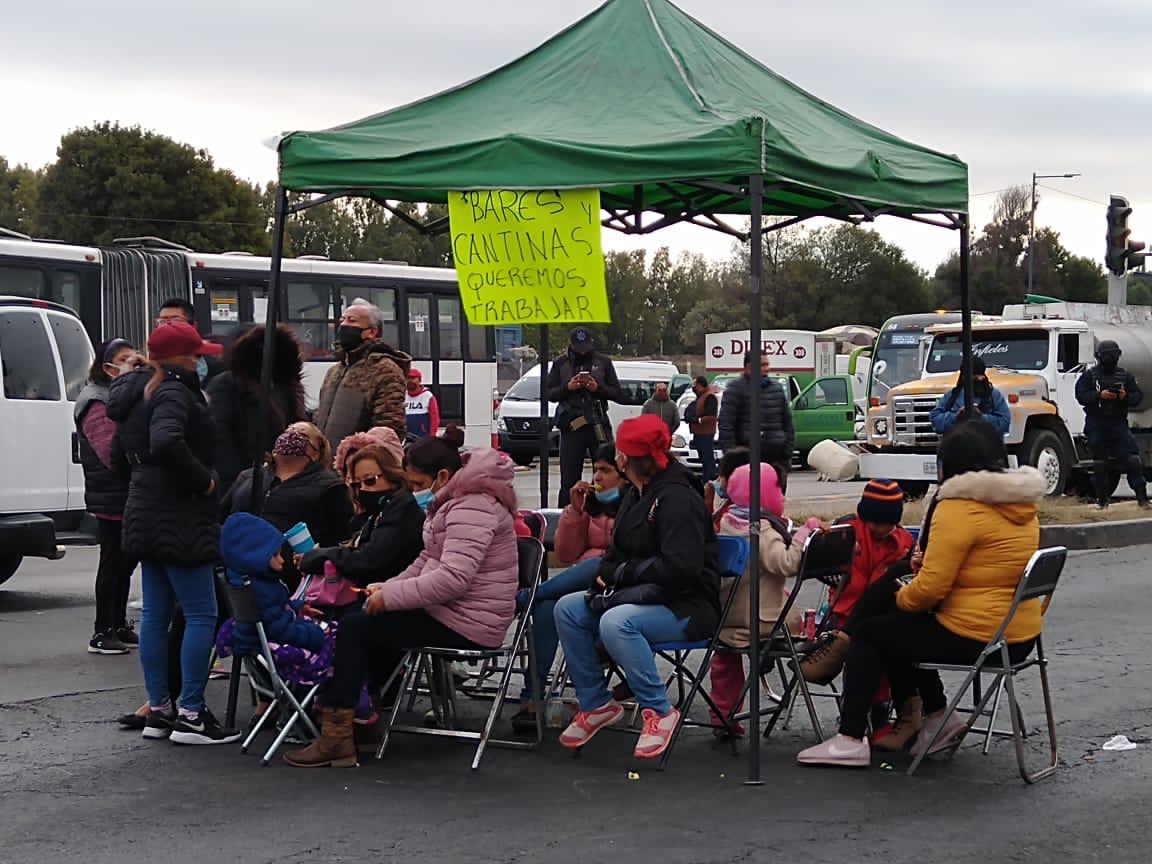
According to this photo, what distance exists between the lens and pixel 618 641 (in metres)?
6.73

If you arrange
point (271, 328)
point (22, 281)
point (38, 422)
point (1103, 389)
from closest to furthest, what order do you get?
point (271, 328), point (38, 422), point (1103, 389), point (22, 281)

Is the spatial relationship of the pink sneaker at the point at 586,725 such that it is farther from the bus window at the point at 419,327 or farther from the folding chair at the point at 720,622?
the bus window at the point at 419,327

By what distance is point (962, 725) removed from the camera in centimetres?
693

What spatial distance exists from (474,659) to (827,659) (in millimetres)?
1524

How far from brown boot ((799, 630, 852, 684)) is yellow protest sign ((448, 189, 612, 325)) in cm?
170

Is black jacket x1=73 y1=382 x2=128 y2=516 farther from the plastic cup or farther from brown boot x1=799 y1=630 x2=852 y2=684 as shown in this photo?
brown boot x1=799 y1=630 x2=852 y2=684

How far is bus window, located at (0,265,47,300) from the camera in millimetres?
20734

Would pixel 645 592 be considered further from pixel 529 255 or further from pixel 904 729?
pixel 529 255

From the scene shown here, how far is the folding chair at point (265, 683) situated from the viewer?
684 centimetres

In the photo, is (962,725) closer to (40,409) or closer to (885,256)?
(40,409)

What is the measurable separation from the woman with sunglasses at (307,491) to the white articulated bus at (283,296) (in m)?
14.8

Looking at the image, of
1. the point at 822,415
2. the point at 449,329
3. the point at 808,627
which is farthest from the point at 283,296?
the point at 808,627

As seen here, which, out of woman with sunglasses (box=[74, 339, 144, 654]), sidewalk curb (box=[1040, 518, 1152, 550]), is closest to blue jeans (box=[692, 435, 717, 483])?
sidewalk curb (box=[1040, 518, 1152, 550])

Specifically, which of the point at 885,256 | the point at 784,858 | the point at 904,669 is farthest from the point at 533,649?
the point at 885,256
